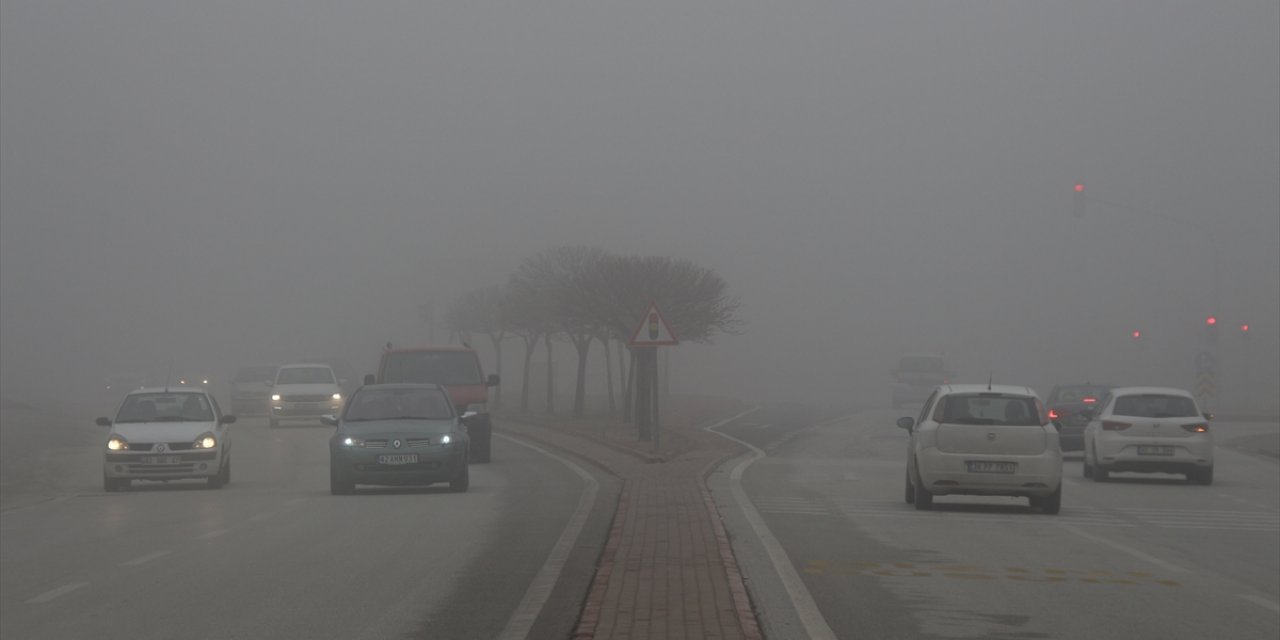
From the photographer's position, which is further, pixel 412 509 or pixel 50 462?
pixel 50 462

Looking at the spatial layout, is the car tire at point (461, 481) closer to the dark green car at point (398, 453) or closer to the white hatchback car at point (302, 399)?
the dark green car at point (398, 453)

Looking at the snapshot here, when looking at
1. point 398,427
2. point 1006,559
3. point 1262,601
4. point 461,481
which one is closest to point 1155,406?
point 461,481

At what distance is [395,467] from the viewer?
21.2 m

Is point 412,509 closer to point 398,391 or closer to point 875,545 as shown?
point 398,391

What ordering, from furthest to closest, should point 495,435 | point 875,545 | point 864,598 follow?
point 495,435
point 875,545
point 864,598

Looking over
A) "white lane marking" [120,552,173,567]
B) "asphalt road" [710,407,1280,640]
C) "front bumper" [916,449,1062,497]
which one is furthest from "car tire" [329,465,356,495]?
"front bumper" [916,449,1062,497]

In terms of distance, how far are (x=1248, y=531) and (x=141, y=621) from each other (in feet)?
42.3

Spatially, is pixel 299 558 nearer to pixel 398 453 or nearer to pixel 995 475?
pixel 398 453

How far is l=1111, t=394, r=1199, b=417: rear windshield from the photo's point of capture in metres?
25.2

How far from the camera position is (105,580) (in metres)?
12.6

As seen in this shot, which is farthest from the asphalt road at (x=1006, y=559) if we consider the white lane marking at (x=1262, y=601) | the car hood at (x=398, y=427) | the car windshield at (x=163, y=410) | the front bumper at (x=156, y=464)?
the car windshield at (x=163, y=410)

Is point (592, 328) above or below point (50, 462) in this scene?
above

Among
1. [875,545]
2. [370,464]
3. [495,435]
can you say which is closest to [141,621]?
[875,545]

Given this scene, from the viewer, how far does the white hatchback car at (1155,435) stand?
25016mm
